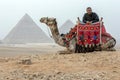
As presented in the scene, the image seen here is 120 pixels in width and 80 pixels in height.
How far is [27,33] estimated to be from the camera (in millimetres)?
120500

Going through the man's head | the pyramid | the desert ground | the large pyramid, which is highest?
the man's head

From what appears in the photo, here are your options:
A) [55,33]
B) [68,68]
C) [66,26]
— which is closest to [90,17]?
[55,33]

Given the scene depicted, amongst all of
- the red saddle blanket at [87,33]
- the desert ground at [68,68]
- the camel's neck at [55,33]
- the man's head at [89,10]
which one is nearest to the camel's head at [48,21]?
the camel's neck at [55,33]

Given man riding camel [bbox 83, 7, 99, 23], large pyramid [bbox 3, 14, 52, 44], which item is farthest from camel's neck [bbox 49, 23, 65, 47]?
large pyramid [bbox 3, 14, 52, 44]

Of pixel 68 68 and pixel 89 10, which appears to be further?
pixel 89 10

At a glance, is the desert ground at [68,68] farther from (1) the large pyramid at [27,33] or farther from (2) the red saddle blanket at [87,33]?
(1) the large pyramid at [27,33]

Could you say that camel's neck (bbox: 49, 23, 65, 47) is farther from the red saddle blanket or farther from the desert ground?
the desert ground

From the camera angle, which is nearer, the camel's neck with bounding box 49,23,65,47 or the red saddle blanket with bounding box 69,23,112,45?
the red saddle blanket with bounding box 69,23,112,45

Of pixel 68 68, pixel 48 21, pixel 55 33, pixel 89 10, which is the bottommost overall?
pixel 68 68

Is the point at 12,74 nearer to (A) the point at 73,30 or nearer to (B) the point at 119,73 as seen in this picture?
(B) the point at 119,73

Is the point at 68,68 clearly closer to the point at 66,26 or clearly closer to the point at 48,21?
the point at 48,21

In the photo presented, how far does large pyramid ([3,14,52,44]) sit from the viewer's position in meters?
116

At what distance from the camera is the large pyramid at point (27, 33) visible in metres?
116

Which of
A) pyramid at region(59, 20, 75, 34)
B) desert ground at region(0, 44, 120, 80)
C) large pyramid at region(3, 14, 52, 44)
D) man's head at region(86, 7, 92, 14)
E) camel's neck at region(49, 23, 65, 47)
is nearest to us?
desert ground at region(0, 44, 120, 80)
